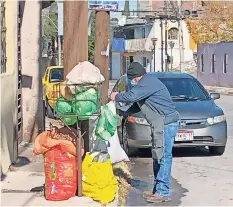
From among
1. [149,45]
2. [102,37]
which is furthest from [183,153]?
[149,45]

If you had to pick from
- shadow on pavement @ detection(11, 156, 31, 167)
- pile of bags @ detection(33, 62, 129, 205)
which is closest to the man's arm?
pile of bags @ detection(33, 62, 129, 205)

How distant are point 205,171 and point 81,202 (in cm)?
342

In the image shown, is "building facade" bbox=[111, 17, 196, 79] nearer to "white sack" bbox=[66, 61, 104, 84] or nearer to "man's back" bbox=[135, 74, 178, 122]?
"man's back" bbox=[135, 74, 178, 122]

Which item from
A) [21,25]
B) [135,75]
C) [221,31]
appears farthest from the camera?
[221,31]

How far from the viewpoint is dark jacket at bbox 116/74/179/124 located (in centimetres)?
738

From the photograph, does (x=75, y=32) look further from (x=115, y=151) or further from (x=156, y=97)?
(x=115, y=151)

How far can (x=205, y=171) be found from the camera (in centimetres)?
981

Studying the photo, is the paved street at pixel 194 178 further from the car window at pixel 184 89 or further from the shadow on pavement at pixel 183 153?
the car window at pixel 184 89

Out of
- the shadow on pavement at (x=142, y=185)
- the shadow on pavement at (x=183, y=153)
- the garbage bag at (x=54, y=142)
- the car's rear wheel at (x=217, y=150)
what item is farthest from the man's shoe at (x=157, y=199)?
the car's rear wheel at (x=217, y=150)

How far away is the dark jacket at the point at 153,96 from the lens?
7375mm

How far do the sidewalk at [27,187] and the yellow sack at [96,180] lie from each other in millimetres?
93

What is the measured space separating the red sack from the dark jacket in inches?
40.9

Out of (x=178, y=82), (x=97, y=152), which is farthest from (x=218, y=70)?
(x=97, y=152)

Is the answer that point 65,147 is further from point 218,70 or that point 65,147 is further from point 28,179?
point 218,70
